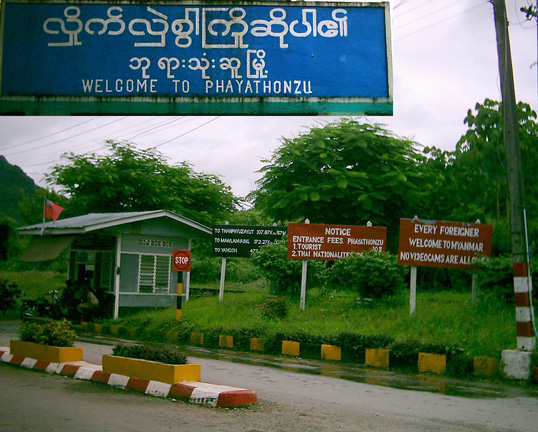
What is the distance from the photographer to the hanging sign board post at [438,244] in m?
14.9

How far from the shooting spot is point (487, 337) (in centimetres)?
1216

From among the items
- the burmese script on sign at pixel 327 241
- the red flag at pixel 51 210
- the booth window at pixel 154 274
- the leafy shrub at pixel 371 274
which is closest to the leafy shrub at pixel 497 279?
the leafy shrub at pixel 371 274

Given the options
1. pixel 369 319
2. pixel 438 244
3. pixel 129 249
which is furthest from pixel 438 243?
pixel 129 249

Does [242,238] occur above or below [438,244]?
above

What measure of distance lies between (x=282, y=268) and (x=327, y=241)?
1.88 metres

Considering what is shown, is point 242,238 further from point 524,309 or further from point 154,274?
point 524,309

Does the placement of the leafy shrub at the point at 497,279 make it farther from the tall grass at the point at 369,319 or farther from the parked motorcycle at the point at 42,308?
the parked motorcycle at the point at 42,308

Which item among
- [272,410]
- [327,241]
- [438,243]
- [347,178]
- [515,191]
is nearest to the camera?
[272,410]

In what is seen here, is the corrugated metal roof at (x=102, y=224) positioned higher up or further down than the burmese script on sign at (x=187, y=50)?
higher up

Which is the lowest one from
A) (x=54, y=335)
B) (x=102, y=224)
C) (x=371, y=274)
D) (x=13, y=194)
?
(x=54, y=335)

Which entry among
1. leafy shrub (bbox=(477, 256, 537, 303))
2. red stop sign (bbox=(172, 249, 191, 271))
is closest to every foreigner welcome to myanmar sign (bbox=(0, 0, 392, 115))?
leafy shrub (bbox=(477, 256, 537, 303))

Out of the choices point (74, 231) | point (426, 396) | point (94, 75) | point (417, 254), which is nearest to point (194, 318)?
point (74, 231)

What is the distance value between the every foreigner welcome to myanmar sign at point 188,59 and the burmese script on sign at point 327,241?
1265 centimetres

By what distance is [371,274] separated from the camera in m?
16.1
